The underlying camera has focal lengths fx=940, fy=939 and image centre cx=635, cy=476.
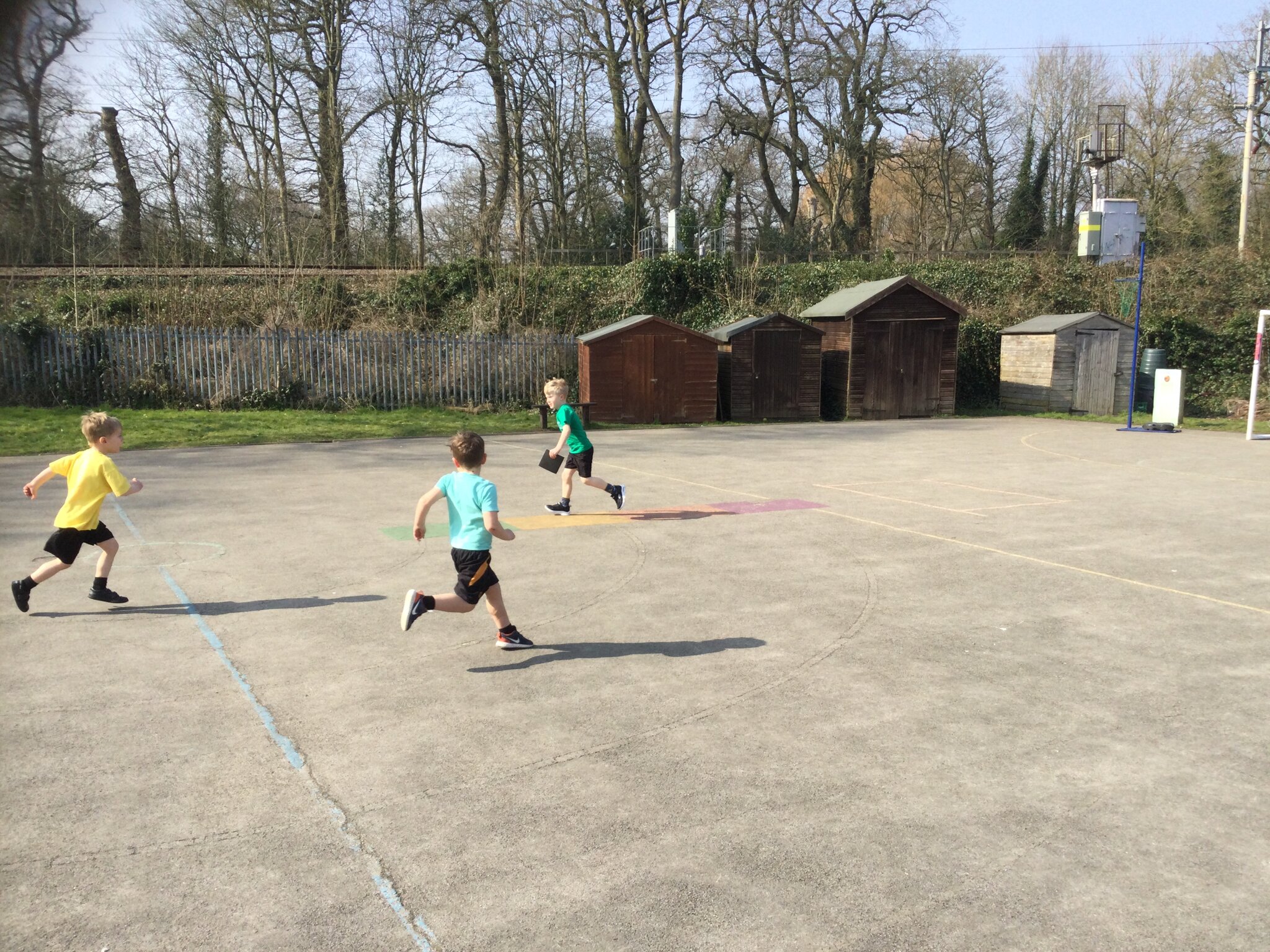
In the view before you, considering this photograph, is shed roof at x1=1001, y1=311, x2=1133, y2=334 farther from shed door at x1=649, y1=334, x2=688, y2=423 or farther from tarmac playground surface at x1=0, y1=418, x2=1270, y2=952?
tarmac playground surface at x1=0, y1=418, x2=1270, y2=952

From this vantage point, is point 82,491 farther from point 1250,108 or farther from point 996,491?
point 1250,108

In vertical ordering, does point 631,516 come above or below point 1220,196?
below

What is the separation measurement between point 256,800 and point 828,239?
132ft

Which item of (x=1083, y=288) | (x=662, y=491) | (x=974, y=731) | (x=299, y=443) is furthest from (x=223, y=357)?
(x=1083, y=288)

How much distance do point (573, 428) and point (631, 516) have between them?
4.00ft

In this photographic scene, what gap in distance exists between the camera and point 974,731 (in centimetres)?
479

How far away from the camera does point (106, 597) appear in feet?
22.2

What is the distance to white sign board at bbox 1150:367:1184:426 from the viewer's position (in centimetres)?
2100

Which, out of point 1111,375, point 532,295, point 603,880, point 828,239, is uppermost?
point 828,239

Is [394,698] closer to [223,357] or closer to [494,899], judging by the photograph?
[494,899]

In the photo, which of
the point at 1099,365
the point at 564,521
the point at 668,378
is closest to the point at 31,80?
the point at 564,521

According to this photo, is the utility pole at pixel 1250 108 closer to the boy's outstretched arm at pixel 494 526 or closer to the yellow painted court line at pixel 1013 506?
the yellow painted court line at pixel 1013 506

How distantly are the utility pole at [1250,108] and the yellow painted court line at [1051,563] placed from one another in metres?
28.9

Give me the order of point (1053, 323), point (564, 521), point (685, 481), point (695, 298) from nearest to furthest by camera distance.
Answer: point (564, 521), point (685, 481), point (1053, 323), point (695, 298)
